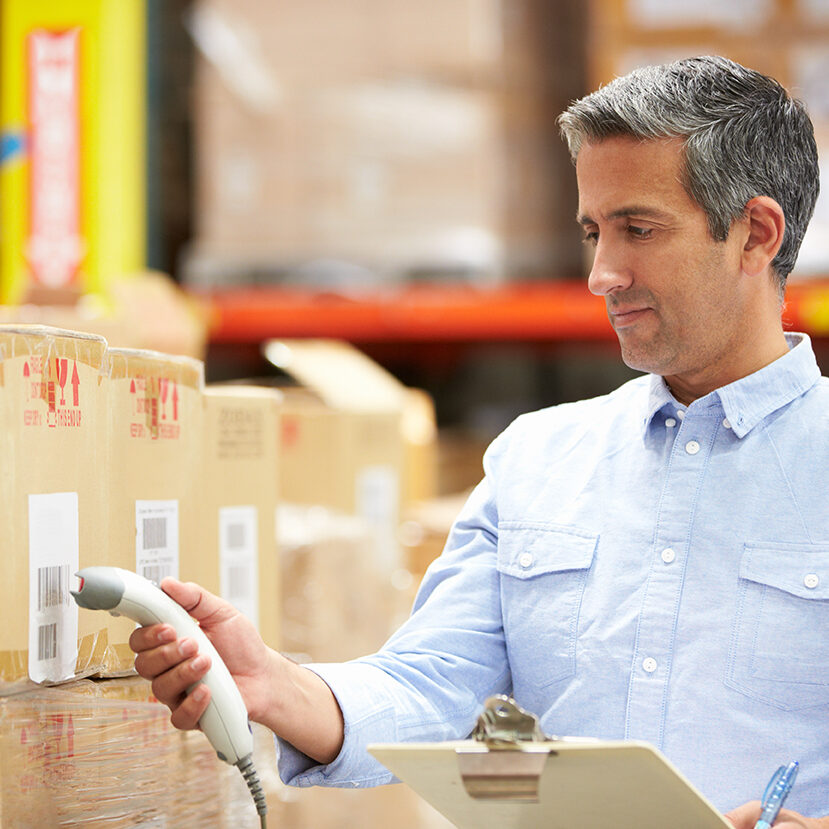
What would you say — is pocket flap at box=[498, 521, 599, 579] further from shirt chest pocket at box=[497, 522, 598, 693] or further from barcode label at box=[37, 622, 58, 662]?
barcode label at box=[37, 622, 58, 662]

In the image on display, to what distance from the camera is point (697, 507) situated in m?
1.19

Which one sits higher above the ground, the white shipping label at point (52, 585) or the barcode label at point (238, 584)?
the white shipping label at point (52, 585)

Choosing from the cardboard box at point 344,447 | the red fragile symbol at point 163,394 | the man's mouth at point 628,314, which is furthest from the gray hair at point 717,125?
the cardboard box at point 344,447

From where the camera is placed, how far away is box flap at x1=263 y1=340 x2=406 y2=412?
9.46ft

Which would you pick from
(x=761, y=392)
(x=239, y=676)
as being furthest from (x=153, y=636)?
(x=761, y=392)

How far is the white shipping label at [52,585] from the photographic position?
0.95 meters

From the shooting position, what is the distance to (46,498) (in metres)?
0.98

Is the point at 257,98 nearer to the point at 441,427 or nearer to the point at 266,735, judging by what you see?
the point at 441,427

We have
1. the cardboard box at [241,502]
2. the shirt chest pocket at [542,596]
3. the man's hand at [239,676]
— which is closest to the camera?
the man's hand at [239,676]

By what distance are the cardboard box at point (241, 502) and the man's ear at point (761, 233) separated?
65cm

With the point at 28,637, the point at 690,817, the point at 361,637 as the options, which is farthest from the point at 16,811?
the point at 361,637

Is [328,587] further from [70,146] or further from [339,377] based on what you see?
[70,146]

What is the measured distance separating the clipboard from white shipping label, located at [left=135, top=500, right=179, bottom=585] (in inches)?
14.3

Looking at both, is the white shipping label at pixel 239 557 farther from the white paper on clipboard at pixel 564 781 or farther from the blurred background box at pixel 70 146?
the blurred background box at pixel 70 146
